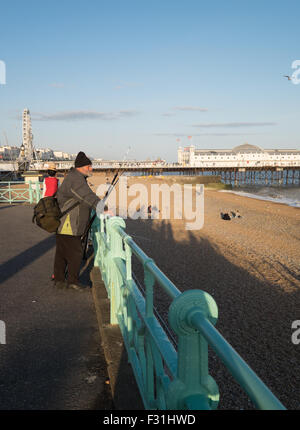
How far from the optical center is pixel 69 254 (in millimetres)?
4855

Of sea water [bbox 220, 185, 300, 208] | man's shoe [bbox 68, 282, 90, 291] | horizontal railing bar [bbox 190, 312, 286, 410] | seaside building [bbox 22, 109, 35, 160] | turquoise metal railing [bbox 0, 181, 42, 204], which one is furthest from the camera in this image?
seaside building [bbox 22, 109, 35, 160]

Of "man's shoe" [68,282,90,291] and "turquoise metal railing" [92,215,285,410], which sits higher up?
"turquoise metal railing" [92,215,285,410]

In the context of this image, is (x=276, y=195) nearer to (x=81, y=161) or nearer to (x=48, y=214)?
(x=81, y=161)

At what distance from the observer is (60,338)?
3.62 meters

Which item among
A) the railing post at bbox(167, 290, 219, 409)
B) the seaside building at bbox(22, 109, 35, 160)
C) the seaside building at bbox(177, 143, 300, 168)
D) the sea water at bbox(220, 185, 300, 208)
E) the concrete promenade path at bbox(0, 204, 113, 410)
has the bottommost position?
the sea water at bbox(220, 185, 300, 208)

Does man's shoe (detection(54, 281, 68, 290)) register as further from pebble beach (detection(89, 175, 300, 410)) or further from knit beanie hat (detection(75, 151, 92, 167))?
knit beanie hat (detection(75, 151, 92, 167))

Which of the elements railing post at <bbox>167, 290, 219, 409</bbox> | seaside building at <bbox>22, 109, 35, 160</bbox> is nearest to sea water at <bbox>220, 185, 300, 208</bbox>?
railing post at <bbox>167, 290, 219, 409</bbox>

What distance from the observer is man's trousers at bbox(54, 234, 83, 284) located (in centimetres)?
478

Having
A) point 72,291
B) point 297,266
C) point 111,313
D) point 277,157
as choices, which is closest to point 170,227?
point 297,266

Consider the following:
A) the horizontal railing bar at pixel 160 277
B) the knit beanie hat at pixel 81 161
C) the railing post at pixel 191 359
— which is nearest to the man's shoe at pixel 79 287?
the knit beanie hat at pixel 81 161

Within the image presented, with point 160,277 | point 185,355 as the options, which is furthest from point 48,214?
point 185,355

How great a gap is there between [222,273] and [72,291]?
13.1ft

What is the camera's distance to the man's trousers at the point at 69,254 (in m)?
4.78

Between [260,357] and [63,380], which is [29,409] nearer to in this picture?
[63,380]
